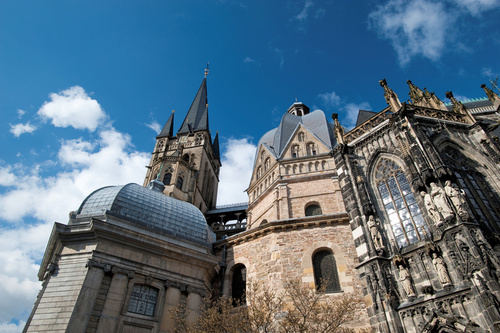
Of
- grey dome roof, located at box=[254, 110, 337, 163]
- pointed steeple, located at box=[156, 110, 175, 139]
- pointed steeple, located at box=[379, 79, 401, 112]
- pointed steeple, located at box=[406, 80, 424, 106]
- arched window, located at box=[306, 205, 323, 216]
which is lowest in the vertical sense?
arched window, located at box=[306, 205, 323, 216]

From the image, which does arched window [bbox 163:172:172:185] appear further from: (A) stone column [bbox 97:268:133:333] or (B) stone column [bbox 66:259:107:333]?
(B) stone column [bbox 66:259:107:333]

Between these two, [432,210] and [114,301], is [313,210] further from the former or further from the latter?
[114,301]

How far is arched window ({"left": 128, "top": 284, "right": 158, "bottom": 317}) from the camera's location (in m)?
13.2

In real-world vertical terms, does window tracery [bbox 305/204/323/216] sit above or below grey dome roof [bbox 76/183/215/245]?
above

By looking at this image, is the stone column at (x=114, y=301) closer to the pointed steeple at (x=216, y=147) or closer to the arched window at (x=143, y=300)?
the arched window at (x=143, y=300)

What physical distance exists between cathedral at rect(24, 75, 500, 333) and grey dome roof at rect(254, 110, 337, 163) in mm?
4799

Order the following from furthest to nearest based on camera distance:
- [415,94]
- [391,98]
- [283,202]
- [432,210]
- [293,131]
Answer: [293,131], [283,202], [415,94], [391,98], [432,210]

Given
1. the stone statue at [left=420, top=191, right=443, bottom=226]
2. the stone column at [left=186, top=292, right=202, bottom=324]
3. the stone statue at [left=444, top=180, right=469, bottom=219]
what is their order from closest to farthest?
the stone statue at [left=444, top=180, right=469, bottom=219] → the stone statue at [left=420, top=191, right=443, bottom=226] → the stone column at [left=186, top=292, right=202, bottom=324]

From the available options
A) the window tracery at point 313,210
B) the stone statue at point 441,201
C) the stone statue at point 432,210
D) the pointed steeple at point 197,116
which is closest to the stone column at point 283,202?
the window tracery at point 313,210

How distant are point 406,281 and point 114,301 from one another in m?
11.0

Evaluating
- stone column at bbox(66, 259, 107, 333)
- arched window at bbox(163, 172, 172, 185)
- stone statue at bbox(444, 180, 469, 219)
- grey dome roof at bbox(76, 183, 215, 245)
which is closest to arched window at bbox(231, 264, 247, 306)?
grey dome roof at bbox(76, 183, 215, 245)

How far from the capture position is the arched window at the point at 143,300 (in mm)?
13180

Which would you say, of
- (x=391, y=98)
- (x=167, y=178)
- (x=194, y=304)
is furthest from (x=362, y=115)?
(x=167, y=178)

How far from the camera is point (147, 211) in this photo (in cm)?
1664
